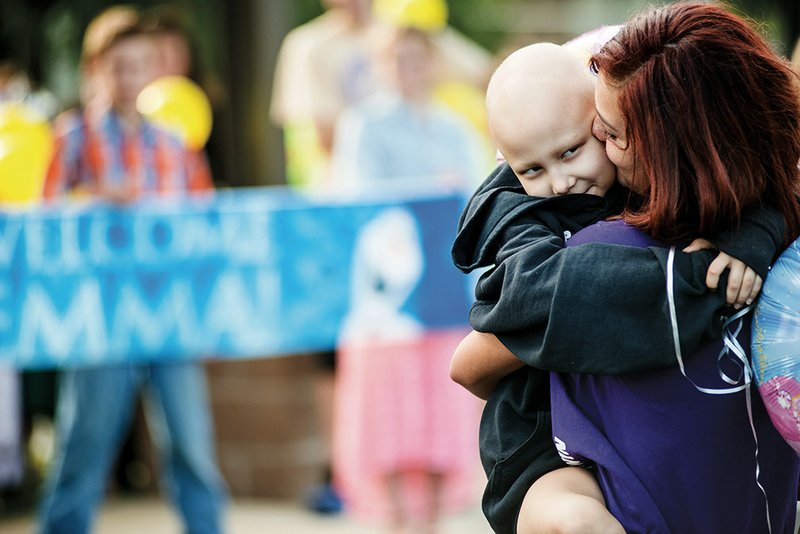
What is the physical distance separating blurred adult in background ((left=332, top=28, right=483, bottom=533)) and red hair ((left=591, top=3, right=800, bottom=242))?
126 inches

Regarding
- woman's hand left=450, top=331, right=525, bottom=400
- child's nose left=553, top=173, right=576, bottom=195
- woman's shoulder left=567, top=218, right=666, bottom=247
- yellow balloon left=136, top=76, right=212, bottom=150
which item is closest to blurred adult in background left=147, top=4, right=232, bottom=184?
yellow balloon left=136, top=76, right=212, bottom=150

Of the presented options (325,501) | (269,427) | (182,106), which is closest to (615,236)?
(325,501)

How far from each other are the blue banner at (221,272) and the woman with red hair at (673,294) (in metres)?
3.17

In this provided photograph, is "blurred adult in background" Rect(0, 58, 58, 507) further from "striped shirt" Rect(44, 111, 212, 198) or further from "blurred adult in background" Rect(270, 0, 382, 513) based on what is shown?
"blurred adult in background" Rect(270, 0, 382, 513)

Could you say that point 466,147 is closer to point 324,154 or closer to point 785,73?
point 324,154

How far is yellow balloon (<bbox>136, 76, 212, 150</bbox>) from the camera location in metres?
6.98

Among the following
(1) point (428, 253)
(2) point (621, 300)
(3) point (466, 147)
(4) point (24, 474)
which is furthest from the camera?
(4) point (24, 474)

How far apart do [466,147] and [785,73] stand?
12.4ft

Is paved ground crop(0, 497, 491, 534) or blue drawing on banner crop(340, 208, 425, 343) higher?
blue drawing on banner crop(340, 208, 425, 343)

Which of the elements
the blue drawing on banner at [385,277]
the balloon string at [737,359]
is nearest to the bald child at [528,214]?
the balloon string at [737,359]

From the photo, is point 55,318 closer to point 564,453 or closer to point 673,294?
point 564,453

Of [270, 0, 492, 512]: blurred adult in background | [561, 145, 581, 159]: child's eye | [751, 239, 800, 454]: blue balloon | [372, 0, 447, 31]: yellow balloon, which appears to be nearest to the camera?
[751, 239, 800, 454]: blue balloon

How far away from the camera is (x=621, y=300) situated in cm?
201

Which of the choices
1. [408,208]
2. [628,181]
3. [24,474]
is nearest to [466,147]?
[408,208]
